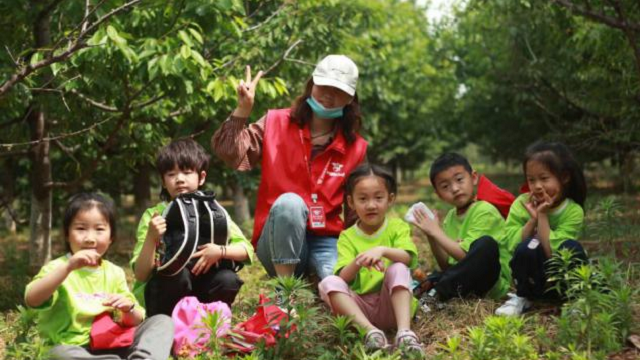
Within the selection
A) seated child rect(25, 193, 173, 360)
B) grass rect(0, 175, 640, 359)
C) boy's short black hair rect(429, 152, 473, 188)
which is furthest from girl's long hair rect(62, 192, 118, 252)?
boy's short black hair rect(429, 152, 473, 188)

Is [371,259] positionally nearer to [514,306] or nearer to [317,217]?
[317,217]

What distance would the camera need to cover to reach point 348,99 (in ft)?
14.9

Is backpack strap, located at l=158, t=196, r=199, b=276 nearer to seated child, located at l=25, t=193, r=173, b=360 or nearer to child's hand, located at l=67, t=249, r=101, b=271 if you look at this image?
seated child, located at l=25, t=193, r=173, b=360

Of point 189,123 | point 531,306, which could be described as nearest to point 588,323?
point 531,306

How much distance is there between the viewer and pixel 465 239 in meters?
4.39

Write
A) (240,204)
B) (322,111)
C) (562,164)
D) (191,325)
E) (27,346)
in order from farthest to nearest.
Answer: (240,204), (322,111), (562,164), (191,325), (27,346)

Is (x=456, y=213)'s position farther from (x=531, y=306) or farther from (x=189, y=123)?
(x=189, y=123)

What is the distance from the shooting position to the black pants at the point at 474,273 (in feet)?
13.6

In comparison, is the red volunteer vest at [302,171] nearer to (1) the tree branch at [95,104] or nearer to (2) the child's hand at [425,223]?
(2) the child's hand at [425,223]

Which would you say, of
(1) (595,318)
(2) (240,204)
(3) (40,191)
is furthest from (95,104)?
(2) (240,204)

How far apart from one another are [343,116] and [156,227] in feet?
5.45

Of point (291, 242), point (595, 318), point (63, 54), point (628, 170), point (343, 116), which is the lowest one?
point (595, 318)

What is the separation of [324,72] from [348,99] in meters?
0.27

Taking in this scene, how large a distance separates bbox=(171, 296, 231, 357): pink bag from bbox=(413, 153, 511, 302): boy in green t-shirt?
4.43ft
